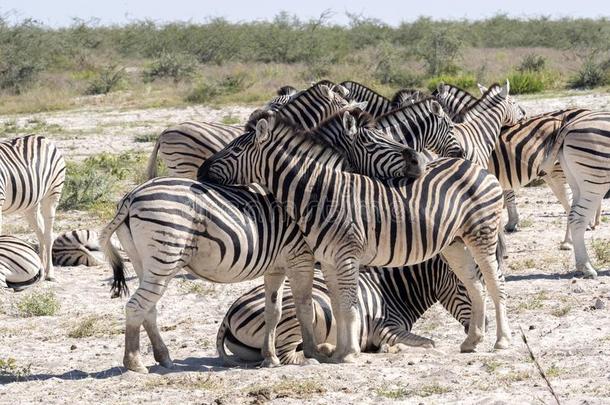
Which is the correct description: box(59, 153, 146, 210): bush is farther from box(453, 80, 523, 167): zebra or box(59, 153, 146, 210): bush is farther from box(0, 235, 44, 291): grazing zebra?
box(453, 80, 523, 167): zebra

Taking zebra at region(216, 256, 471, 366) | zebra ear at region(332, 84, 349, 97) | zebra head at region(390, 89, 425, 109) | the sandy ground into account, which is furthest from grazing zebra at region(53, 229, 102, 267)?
zebra at region(216, 256, 471, 366)

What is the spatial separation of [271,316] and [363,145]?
1.73 metres

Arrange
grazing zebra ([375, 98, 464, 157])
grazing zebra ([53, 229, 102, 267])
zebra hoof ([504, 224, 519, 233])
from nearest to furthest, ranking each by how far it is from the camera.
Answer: grazing zebra ([375, 98, 464, 157]) < grazing zebra ([53, 229, 102, 267]) < zebra hoof ([504, 224, 519, 233])

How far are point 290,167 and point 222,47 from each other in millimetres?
36966

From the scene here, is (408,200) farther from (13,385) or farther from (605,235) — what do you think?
(605,235)

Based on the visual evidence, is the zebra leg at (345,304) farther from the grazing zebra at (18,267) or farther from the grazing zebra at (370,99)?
the grazing zebra at (18,267)

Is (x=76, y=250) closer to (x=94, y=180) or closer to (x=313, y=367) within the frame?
(x=94, y=180)

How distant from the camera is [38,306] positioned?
33.3 feet

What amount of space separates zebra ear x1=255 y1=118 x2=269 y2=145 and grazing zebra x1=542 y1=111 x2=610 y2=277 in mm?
4418

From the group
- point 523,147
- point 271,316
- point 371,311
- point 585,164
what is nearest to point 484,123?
point 523,147

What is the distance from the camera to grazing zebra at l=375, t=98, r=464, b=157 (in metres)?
9.62

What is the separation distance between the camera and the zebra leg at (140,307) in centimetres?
752

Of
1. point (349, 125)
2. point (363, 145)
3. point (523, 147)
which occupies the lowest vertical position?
point (523, 147)

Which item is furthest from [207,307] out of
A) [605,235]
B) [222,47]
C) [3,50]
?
[222,47]
